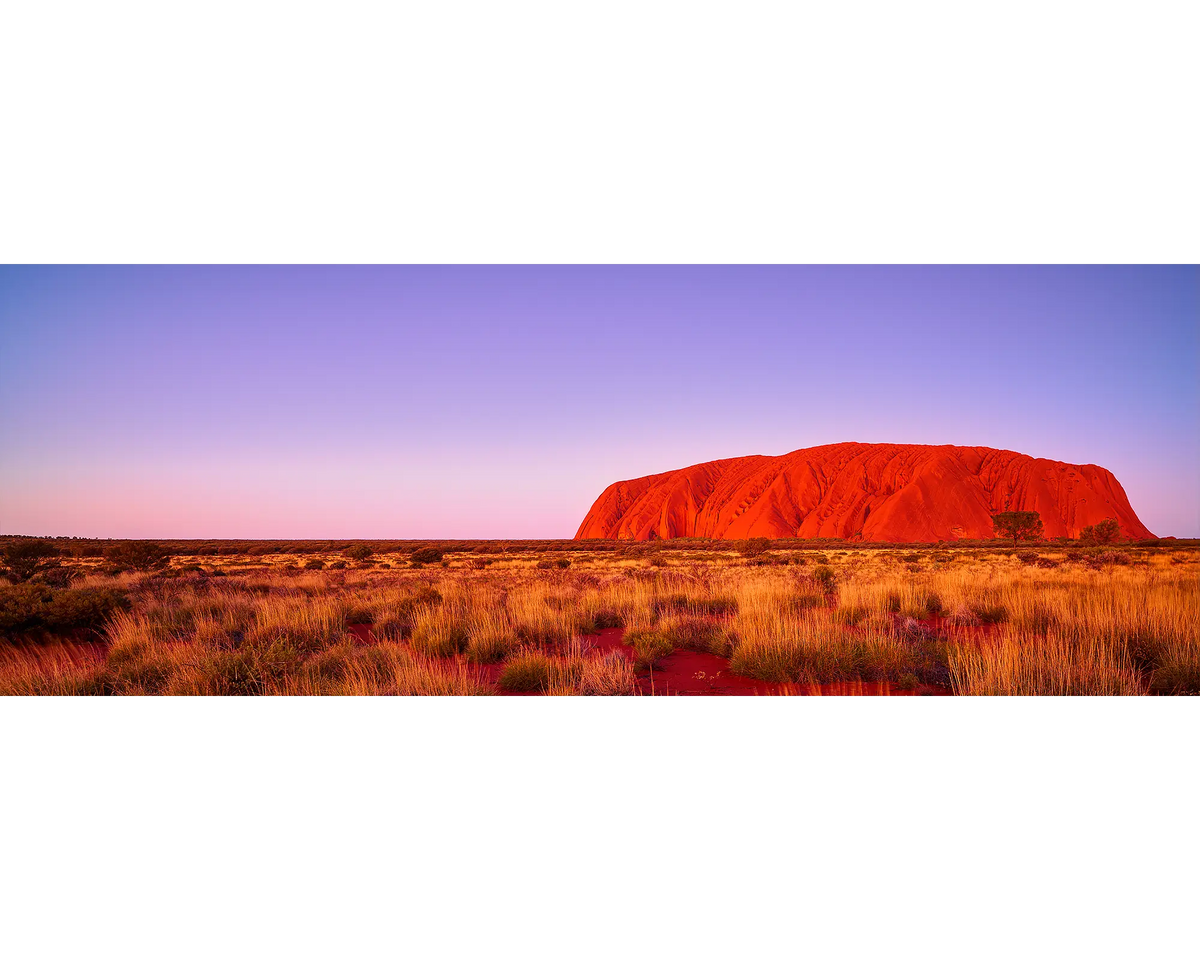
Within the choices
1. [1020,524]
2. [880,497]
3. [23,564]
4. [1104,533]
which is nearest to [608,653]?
[23,564]

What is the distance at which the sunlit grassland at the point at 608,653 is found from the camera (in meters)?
4.66

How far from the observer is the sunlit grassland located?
15.3 ft

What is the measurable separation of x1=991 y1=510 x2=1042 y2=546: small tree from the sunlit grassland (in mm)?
38146

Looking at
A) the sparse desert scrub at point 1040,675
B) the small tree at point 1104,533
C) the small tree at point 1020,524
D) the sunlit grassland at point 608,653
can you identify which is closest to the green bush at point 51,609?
the sunlit grassland at point 608,653

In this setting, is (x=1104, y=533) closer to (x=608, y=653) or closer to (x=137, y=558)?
(x=608, y=653)

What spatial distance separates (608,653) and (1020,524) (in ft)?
158

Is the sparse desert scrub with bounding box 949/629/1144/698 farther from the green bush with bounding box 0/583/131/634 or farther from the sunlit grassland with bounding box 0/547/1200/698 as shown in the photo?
the green bush with bounding box 0/583/131/634

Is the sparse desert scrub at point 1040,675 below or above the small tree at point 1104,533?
above

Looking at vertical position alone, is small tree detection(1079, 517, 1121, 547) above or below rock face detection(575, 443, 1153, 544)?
below

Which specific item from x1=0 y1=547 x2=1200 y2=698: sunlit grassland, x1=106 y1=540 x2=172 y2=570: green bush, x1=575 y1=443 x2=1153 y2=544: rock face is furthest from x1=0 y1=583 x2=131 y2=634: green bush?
x1=575 y1=443 x2=1153 y2=544: rock face

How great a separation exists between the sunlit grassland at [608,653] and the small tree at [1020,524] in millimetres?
38146

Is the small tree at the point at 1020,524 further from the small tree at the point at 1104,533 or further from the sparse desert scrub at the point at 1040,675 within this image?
the sparse desert scrub at the point at 1040,675

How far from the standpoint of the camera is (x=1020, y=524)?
4238cm
